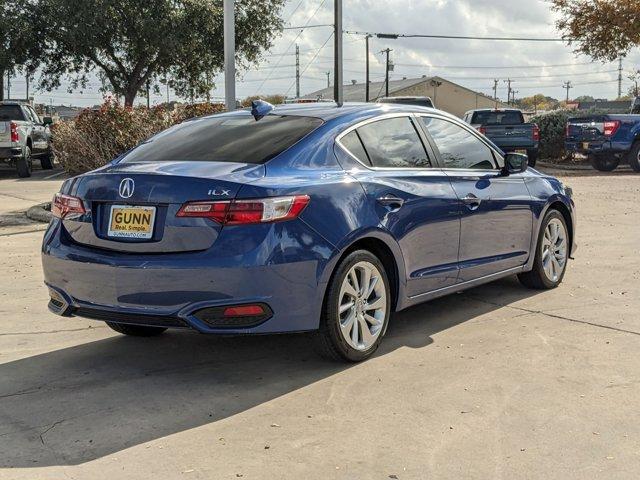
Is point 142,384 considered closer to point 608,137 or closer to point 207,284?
point 207,284

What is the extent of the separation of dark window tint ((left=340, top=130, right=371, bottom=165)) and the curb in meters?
7.53

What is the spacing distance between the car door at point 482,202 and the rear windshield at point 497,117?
16.5 meters

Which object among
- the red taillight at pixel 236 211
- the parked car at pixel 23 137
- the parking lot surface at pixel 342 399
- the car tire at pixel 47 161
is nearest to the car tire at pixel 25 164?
the parked car at pixel 23 137

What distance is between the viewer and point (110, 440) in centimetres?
371

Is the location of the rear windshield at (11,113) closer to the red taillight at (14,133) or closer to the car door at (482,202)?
the red taillight at (14,133)

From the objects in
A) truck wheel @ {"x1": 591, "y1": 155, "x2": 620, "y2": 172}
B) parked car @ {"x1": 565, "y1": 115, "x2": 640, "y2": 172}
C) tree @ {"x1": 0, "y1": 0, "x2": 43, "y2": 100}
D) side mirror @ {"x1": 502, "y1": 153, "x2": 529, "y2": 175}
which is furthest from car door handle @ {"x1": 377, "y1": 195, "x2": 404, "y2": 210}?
tree @ {"x1": 0, "y1": 0, "x2": 43, "y2": 100}

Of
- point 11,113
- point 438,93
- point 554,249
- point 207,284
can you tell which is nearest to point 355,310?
point 207,284

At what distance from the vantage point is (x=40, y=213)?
11.8 m

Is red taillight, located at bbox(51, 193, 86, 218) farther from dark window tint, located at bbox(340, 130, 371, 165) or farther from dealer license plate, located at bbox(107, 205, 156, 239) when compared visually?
dark window tint, located at bbox(340, 130, 371, 165)

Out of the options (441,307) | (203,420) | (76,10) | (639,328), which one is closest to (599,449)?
(203,420)

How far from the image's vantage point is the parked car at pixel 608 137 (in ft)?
66.4

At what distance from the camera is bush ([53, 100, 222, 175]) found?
1728cm

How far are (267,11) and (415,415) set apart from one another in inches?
1054

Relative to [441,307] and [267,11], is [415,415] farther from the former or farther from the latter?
[267,11]
